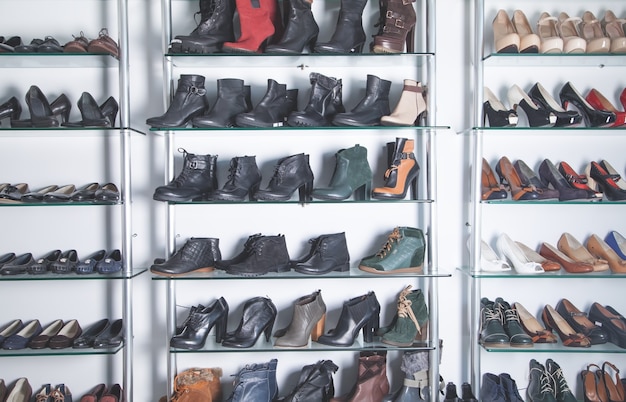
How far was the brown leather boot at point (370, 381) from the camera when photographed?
3.46m

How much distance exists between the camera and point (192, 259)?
3492 mm

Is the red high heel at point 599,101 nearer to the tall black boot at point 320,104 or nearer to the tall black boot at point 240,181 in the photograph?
the tall black boot at point 320,104

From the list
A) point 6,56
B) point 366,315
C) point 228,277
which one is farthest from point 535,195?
point 6,56

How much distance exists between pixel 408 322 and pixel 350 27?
1.88 m

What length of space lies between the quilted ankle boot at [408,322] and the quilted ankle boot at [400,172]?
654 mm

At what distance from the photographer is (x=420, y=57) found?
362 centimetres

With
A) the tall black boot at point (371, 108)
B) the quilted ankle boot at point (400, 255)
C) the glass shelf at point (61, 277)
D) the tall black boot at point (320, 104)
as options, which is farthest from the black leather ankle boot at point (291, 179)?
the glass shelf at point (61, 277)

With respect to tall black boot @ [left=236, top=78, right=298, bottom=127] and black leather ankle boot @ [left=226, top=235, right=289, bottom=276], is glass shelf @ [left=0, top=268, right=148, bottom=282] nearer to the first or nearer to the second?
black leather ankle boot @ [left=226, top=235, right=289, bottom=276]

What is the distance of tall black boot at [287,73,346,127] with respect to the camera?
3.45 metres

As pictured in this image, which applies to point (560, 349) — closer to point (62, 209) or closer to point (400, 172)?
point (400, 172)

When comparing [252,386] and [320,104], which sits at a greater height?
[320,104]

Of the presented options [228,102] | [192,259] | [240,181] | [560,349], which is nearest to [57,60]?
[228,102]

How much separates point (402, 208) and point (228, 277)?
1.26m

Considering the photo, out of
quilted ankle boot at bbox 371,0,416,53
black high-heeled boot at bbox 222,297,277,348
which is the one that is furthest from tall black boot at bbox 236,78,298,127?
black high-heeled boot at bbox 222,297,277,348
